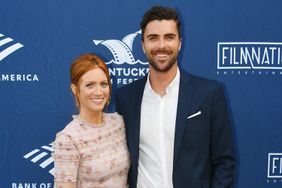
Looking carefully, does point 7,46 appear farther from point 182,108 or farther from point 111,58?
point 182,108

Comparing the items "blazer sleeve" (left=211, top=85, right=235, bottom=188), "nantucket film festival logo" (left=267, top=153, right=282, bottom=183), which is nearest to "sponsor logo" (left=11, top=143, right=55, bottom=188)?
"blazer sleeve" (left=211, top=85, right=235, bottom=188)

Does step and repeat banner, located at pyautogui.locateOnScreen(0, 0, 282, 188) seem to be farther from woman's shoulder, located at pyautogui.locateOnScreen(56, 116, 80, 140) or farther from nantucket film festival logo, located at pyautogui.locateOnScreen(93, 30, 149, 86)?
woman's shoulder, located at pyautogui.locateOnScreen(56, 116, 80, 140)

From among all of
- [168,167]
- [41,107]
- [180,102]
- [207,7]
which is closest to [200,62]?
[207,7]

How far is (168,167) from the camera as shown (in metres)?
1.68

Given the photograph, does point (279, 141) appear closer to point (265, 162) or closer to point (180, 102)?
point (265, 162)

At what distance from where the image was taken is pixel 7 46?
2262 millimetres

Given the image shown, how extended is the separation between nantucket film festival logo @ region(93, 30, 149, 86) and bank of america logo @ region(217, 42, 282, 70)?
0.51 m

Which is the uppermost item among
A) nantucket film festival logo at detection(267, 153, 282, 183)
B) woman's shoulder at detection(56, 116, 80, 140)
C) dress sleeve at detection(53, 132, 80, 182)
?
woman's shoulder at detection(56, 116, 80, 140)

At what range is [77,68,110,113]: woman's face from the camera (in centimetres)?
158

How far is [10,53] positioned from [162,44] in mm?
1128

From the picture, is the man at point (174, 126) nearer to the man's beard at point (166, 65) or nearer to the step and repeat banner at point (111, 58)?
the man's beard at point (166, 65)

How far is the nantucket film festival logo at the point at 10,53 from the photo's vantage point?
2.26m

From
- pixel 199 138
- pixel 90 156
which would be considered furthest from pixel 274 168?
pixel 90 156

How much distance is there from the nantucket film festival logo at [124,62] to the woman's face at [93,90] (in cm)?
69
